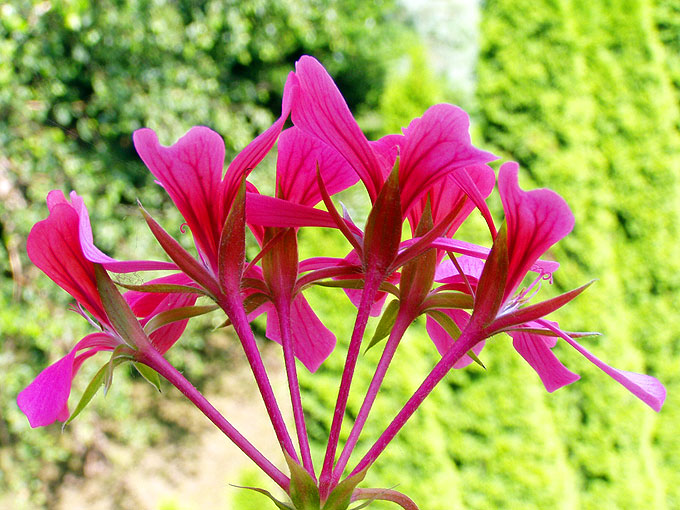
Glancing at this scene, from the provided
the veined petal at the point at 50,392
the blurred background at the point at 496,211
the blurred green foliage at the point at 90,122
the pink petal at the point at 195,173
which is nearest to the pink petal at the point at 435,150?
the pink petal at the point at 195,173

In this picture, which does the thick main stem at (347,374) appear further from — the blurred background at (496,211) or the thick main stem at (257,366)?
the blurred background at (496,211)

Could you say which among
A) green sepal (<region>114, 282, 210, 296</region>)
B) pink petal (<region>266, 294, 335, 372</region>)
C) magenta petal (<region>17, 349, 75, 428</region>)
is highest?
pink petal (<region>266, 294, 335, 372</region>)

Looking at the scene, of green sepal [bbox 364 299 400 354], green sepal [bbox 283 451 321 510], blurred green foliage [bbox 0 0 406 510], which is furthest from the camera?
blurred green foliage [bbox 0 0 406 510]

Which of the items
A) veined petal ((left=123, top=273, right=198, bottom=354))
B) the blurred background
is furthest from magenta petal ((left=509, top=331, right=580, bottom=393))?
the blurred background

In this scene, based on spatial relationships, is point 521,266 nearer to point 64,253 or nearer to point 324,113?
point 324,113

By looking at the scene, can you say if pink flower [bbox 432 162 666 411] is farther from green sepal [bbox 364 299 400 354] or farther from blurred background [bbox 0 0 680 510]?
blurred background [bbox 0 0 680 510]

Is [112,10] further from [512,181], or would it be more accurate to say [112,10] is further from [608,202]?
[512,181]
